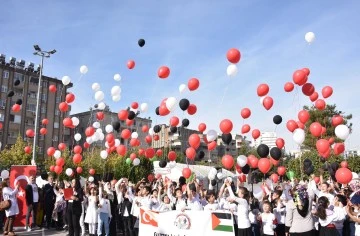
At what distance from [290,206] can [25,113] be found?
51.6 meters

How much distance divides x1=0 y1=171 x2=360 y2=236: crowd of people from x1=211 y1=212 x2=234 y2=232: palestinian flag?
0.24 m

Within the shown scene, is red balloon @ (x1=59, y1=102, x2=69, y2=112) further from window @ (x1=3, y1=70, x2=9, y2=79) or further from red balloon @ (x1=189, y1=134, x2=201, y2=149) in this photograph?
window @ (x1=3, y1=70, x2=9, y2=79)

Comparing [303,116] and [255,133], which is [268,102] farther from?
[255,133]

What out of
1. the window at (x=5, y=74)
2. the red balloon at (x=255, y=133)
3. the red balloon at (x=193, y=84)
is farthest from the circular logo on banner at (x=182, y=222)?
the window at (x=5, y=74)

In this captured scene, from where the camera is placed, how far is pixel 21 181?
1180 centimetres

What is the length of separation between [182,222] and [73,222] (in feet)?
13.1

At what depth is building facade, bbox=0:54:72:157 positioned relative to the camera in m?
49.4

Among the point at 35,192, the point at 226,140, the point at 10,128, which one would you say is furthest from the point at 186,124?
the point at 10,128

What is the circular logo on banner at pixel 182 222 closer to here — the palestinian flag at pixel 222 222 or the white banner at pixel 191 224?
the white banner at pixel 191 224

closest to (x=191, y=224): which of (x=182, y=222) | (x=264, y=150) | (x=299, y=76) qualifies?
(x=182, y=222)

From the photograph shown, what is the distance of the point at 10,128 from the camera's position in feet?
163

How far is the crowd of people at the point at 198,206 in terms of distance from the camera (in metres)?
6.79

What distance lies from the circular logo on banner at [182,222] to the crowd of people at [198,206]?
257 mm

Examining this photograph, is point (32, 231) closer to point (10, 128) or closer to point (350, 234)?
point (350, 234)
